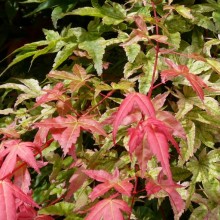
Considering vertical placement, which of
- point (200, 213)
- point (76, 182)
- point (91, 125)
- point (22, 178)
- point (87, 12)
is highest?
point (87, 12)

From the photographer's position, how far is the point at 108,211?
3.24ft

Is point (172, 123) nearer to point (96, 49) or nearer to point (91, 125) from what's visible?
point (91, 125)

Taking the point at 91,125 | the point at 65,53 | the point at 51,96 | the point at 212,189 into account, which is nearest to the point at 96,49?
the point at 65,53

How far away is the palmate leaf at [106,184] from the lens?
1.03 metres

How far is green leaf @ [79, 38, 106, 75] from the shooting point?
1315 millimetres

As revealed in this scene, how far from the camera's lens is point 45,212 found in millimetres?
1210

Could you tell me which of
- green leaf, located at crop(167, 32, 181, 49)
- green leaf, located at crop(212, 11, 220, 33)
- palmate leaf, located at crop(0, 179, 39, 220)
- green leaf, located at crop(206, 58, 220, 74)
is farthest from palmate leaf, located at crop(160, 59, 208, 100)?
palmate leaf, located at crop(0, 179, 39, 220)

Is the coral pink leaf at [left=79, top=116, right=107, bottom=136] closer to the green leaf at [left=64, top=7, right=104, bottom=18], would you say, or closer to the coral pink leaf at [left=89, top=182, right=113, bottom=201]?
the coral pink leaf at [left=89, top=182, right=113, bottom=201]

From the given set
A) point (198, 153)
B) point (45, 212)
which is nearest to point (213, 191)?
point (198, 153)

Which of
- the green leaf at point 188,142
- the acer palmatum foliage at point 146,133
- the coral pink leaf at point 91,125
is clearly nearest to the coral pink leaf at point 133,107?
the acer palmatum foliage at point 146,133

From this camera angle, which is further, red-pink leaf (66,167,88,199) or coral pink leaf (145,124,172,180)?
red-pink leaf (66,167,88,199)

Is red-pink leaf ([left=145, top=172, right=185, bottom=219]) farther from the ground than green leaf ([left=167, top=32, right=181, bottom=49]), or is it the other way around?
green leaf ([left=167, top=32, right=181, bottom=49])

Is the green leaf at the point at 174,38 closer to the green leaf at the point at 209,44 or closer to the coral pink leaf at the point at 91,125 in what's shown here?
the green leaf at the point at 209,44

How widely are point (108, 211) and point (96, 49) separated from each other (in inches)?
21.5
